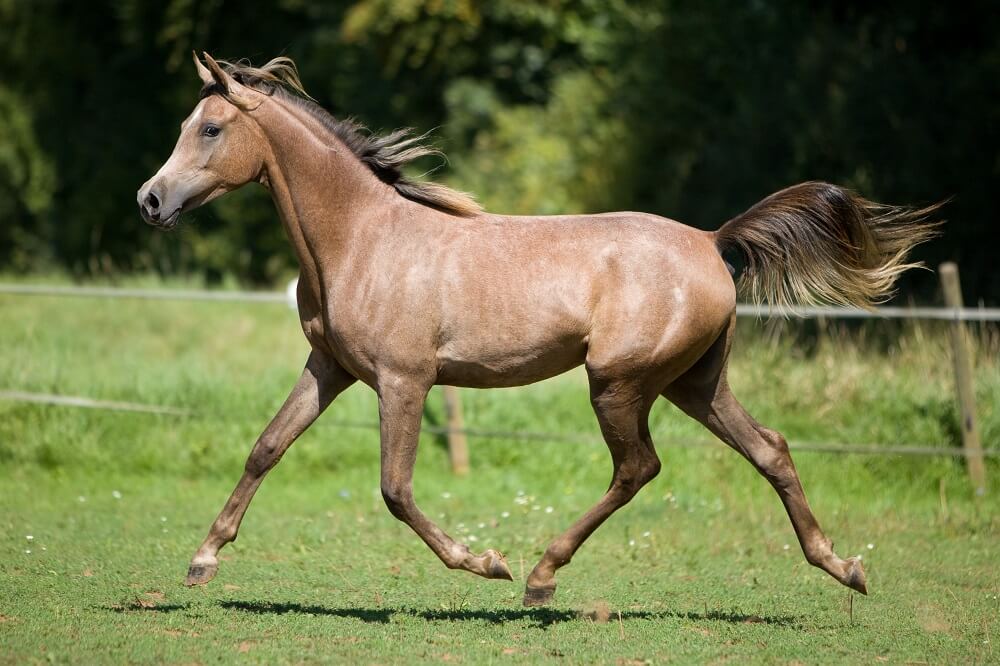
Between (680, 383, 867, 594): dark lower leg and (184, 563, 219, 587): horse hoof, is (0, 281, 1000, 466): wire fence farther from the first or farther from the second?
(184, 563, 219, 587): horse hoof

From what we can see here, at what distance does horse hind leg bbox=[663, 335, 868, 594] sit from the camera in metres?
5.45

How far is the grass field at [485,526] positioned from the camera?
16.3ft

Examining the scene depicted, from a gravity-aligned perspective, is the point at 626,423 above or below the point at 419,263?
below

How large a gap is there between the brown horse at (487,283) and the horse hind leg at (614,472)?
0.03 ft

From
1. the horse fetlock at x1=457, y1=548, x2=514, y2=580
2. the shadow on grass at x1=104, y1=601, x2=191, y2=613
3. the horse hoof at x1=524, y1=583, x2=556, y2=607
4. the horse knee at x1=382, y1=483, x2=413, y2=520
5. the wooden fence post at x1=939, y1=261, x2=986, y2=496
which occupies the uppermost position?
the horse knee at x1=382, y1=483, x2=413, y2=520

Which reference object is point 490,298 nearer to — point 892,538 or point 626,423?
point 626,423

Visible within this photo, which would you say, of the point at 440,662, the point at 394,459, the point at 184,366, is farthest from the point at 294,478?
the point at 440,662

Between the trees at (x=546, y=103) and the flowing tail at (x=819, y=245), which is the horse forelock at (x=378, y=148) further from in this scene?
the trees at (x=546, y=103)

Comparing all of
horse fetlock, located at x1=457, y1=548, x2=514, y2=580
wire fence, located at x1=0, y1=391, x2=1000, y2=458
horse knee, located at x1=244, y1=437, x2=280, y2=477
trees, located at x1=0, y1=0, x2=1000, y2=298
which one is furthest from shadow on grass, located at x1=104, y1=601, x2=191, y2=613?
trees, located at x1=0, y1=0, x2=1000, y2=298

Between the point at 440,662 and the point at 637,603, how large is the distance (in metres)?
1.48

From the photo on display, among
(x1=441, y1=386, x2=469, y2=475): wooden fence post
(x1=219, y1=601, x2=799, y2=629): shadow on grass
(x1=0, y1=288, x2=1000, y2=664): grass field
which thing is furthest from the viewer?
(x1=441, y1=386, x2=469, y2=475): wooden fence post

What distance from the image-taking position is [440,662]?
4.53 m

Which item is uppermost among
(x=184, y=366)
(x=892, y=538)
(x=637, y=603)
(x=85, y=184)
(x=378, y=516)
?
(x=637, y=603)

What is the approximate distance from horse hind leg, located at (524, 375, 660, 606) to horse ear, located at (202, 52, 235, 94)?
2.12 metres
